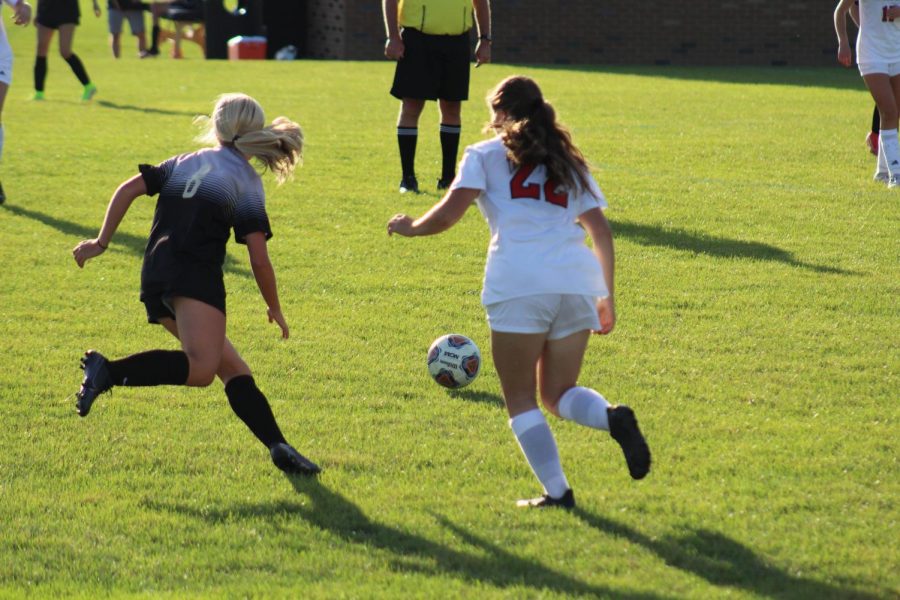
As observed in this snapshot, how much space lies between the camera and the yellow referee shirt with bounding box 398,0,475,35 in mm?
11070

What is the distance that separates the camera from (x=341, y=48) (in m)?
29.9

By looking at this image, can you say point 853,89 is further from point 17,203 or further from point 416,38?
point 17,203

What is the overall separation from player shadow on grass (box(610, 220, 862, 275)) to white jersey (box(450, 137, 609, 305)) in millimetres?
4225

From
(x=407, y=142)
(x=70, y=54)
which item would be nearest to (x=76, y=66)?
(x=70, y=54)

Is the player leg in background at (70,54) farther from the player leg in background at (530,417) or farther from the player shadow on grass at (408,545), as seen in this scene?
the player leg in background at (530,417)

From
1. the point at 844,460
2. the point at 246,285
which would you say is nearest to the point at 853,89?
the point at 246,285

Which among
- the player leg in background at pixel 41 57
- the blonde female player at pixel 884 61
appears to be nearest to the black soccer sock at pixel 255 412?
the blonde female player at pixel 884 61

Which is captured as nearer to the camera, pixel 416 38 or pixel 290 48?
pixel 416 38

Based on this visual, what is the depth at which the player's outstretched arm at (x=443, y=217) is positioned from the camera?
457 cm

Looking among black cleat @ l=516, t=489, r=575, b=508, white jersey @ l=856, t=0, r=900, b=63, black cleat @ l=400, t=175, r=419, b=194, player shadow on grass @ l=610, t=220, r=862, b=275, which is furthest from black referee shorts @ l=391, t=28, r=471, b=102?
black cleat @ l=516, t=489, r=575, b=508

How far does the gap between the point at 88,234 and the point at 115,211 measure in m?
4.70

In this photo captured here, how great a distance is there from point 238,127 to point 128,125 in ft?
37.7

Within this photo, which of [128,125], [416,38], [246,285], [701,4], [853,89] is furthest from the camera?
[701,4]

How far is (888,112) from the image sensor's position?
1120cm
